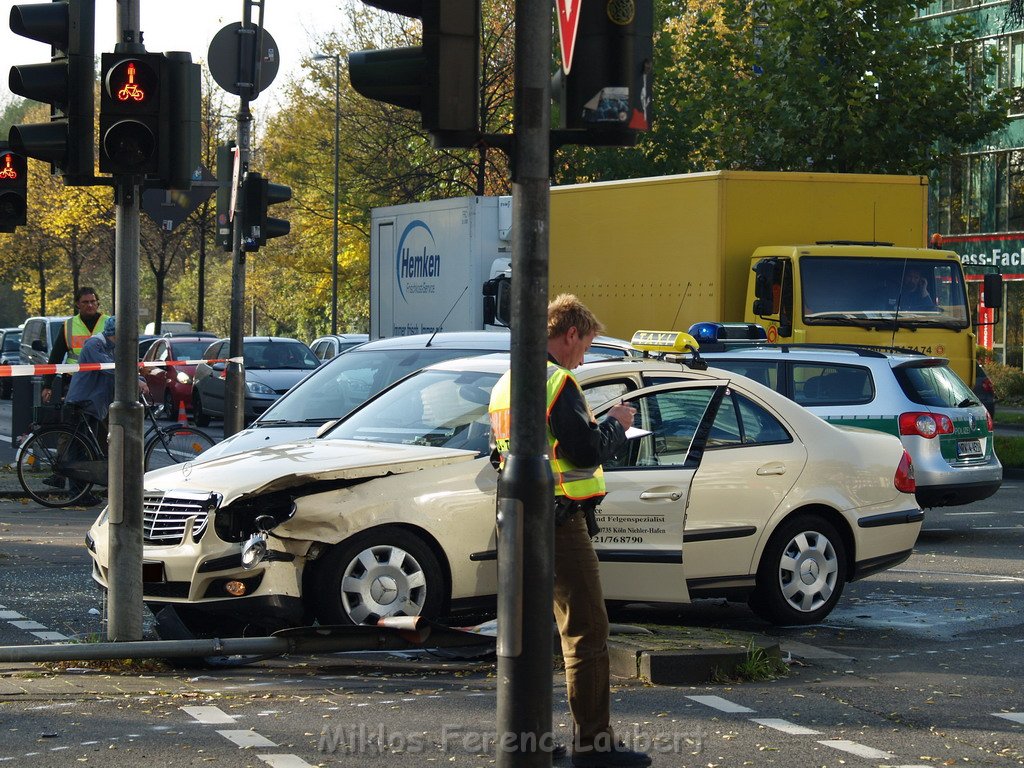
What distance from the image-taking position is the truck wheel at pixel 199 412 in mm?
29297

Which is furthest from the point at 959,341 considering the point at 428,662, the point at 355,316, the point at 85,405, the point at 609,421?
the point at 355,316

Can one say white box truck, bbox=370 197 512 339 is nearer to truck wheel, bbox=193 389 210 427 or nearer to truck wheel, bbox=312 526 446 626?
truck wheel, bbox=193 389 210 427

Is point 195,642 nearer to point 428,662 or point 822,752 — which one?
point 428,662

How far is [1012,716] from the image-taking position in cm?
700

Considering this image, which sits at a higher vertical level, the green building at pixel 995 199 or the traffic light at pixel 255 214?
the green building at pixel 995 199

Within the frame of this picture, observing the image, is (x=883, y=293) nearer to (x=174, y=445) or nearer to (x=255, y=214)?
(x=255, y=214)

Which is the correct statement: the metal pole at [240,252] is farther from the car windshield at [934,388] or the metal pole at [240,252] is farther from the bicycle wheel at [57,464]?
the car windshield at [934,388]

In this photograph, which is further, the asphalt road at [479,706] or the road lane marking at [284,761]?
the asphalt road at [479,706]

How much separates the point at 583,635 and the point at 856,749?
1.28 metres

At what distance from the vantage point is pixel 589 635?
574 cm

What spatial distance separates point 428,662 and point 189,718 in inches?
63.3

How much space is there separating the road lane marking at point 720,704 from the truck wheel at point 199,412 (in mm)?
22783

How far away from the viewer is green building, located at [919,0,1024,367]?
154 ft

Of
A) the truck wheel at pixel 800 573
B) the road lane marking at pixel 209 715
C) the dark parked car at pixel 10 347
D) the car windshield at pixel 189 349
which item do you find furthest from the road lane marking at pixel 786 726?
the dark parked car at pixel 10 347
